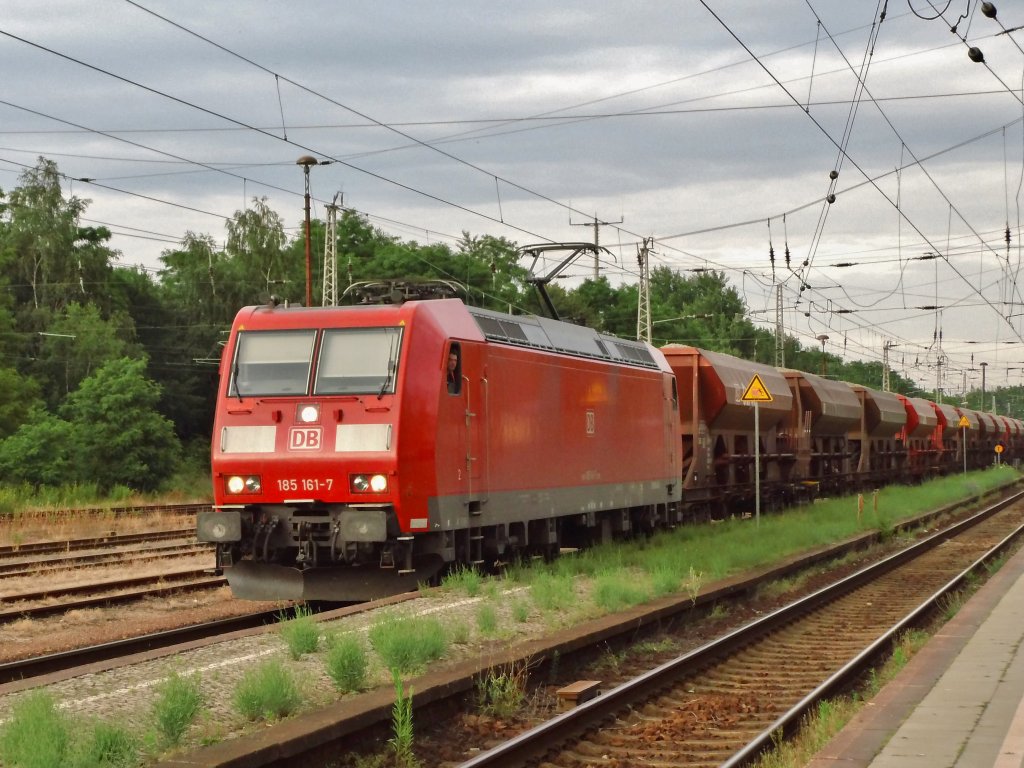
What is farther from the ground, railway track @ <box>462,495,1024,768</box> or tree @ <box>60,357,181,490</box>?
tree @ <box>60,357,181,490</box>

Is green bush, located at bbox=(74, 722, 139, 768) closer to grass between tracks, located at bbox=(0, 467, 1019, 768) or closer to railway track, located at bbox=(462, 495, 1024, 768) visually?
grass between tracks, located at bbox=(0, 467, 1019, 768)

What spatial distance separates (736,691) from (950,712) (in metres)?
2.57

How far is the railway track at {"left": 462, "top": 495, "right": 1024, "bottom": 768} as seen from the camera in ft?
28.1

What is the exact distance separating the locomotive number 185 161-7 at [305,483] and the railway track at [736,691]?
4479mm

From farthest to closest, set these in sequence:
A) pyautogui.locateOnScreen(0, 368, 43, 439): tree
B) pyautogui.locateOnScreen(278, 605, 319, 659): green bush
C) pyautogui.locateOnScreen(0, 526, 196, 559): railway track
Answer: pyautogui.locateOnScreen(0, 368, 43, 439): tree → pyautogui.locateOnScreen(0, 526, 196, 559): railway track → pyautogui.locateOnScreen(278, 605, 319, 659): green bush

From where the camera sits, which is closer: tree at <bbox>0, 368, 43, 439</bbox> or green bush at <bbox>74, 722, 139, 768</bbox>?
green bush at <bbox>74, 722, 139, 768</bbox>

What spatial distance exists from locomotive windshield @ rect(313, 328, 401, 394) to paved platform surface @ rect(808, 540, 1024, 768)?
625cm

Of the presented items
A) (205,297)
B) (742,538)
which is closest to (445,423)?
(742,538)

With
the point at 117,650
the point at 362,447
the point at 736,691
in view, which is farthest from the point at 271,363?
the point at 736,691

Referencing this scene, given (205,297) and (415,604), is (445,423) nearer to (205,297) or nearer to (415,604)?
(415,604)

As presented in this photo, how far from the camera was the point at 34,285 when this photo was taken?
194 feet

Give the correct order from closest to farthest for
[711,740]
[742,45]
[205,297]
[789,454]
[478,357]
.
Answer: [711,740]
[478,357]
[742,45]
[789,454]
[205,297]

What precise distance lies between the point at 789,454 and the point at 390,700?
85.9 ft

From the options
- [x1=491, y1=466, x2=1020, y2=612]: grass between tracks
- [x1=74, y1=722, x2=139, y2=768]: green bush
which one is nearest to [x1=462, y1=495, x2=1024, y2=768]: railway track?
[x1=491, y1=466, x2=1020, y2=612]: grass between tracks
